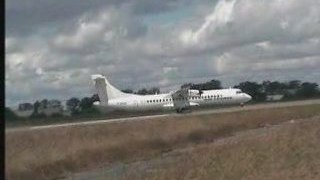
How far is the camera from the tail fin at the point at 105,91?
4085 inches

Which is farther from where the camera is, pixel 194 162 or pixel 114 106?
pixel 114 106

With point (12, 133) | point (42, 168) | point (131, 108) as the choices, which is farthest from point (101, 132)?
point (131, 108)

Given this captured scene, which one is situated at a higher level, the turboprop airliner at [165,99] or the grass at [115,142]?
the turboprop airliner at [165,99]

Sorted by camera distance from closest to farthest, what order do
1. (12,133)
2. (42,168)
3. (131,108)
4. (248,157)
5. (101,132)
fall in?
(12,133) → (248,157) → (42,168) → (101,132) → (131,108)

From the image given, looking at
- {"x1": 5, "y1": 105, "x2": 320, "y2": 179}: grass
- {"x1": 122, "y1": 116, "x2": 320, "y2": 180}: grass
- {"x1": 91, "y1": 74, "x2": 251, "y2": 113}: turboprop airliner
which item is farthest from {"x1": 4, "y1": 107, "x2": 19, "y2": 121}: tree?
{"x1": 91, "y1": 74, "x2": 251, "y2": 113}: turboprop airliner

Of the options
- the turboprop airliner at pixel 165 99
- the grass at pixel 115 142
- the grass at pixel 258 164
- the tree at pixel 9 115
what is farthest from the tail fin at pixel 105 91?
the tree at pixel 9 115

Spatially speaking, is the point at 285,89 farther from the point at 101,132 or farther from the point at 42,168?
the point at 42,168

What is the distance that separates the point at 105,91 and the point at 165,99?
9.58 metres

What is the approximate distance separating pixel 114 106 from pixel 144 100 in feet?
15.2

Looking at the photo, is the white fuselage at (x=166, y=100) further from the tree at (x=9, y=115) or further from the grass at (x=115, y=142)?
the tree at (x=9, y=115)

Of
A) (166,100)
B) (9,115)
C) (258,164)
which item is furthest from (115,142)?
(166,100)

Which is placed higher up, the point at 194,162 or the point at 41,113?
the point at 41,113
